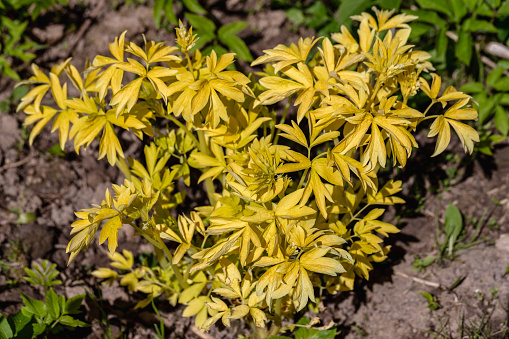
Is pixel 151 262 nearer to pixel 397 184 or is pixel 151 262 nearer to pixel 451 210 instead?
pixel 397 184

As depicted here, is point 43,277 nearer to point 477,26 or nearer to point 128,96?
point 128,96

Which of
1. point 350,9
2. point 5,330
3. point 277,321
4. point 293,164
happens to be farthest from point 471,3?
point 5,330

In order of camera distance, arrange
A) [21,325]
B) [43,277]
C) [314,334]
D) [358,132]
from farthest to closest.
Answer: [43,277], [314,334], [21,325], [358,132]

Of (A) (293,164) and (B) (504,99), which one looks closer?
(A) (293,164)

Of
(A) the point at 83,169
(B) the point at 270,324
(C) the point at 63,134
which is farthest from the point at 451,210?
(A) the point at 83,169

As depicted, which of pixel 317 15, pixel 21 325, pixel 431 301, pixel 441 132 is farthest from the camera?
pixel 317 15

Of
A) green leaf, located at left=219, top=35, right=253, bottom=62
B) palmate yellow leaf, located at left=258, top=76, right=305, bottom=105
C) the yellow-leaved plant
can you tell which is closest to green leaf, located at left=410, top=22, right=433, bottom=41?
the yellow-leaved plant

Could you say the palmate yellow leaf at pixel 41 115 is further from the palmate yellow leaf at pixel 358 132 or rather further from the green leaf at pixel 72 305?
the palmate yellow leaf at pixel 358 132

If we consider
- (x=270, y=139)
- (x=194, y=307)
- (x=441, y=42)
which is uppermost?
(x=270, y=139)

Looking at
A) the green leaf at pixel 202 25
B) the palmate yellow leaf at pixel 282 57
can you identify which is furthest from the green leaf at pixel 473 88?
the green leaf at pixel 202 25
